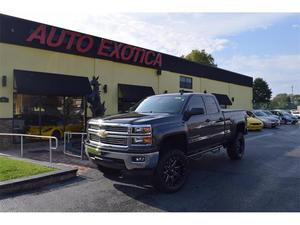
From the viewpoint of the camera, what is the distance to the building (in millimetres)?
Result: 12516

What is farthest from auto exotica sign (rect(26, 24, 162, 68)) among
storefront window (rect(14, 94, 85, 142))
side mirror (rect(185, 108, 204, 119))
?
side mirror (rect(185, 108, 204, 119))

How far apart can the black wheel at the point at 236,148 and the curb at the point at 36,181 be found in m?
5.17

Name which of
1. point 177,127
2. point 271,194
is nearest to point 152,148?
point 177,127

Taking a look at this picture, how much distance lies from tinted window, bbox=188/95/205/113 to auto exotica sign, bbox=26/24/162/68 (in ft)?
29.8

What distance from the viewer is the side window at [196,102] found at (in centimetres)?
723

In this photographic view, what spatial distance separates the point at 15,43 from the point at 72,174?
8.06 metres

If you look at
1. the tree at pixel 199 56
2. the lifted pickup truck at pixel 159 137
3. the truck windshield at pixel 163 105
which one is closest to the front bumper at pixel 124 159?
the lifted pickup truck at pixel 159 137

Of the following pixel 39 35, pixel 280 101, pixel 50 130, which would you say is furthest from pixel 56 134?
pixel 280 101

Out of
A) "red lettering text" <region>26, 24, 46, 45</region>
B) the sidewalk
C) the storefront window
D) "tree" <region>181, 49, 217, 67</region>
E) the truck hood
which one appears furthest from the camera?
"tree" <region>181, 49, 217, 67</region>

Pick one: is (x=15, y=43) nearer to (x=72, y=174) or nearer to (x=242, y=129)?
(x=72, y=174)

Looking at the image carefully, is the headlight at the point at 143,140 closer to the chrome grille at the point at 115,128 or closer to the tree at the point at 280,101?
the chrome grille at the point at 115,128

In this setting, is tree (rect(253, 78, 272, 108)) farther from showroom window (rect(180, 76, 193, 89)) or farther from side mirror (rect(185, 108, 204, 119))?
side mirror (rect(185, 108, 204, 119))

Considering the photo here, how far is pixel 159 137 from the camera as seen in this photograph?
19.2ft

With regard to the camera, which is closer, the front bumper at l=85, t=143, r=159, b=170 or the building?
the front bumper at l=85, t=143, r=159, b=170
